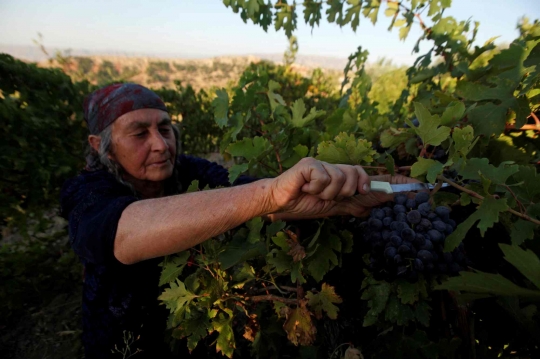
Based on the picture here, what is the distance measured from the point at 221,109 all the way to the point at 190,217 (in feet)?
1.78

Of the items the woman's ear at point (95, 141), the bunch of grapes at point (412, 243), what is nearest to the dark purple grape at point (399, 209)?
the bunch of grapes at point (412, 243)

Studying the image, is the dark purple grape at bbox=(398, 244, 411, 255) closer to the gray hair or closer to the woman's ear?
the gray hair

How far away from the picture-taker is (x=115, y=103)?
1.94m

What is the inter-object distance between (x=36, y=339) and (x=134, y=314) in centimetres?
219

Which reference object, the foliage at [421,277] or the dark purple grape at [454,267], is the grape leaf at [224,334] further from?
the dark purple grape at [454,267]

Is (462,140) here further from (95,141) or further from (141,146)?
(95,141)

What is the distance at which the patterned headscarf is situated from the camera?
1937 mm

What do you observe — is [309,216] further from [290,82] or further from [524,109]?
[290,82]

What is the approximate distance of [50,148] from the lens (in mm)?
3275

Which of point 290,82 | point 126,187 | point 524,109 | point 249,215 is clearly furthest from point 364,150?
point 290,82

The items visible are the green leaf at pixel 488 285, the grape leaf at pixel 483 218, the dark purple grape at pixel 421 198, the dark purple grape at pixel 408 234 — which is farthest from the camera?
the dark purple grape at pixel 421 198

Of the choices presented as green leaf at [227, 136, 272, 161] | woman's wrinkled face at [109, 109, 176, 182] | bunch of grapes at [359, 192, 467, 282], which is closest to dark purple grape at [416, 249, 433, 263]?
bunch of grapes at [359, 192, 467, 282]

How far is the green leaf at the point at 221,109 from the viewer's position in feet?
4.61

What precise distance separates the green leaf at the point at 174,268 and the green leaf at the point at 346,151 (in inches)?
27.3
